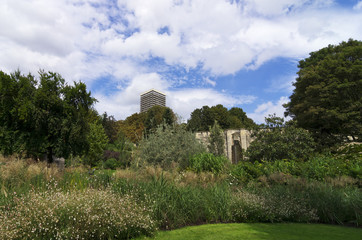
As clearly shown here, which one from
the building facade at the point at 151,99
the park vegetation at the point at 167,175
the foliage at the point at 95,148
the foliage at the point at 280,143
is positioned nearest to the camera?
the park vegetation at the point at 167,175

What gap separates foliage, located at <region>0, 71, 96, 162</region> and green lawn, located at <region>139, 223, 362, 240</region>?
47.1 feet

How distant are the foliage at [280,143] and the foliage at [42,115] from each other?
1252cm

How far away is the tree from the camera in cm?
1573

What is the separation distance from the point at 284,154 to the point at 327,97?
7336 mm

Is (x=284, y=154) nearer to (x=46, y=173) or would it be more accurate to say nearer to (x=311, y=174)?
(x=311, y=174)

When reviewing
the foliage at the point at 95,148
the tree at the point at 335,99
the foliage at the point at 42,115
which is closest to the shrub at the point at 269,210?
the tree at the point at 335,99

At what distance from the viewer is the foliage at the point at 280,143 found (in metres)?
12.4

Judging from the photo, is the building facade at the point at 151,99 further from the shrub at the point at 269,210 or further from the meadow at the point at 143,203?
the shrub at the point at 269,210

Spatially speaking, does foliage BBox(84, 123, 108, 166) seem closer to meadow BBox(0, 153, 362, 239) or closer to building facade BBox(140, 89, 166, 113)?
meadow BBox(0, 153, 362, 239)

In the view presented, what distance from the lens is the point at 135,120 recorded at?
172ft

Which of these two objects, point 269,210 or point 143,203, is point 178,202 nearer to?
point 143,203

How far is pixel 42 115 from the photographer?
16078 millimetres

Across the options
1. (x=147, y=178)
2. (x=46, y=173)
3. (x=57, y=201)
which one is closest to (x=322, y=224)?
(x=147, y=178)

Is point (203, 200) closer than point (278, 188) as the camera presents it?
Yes
